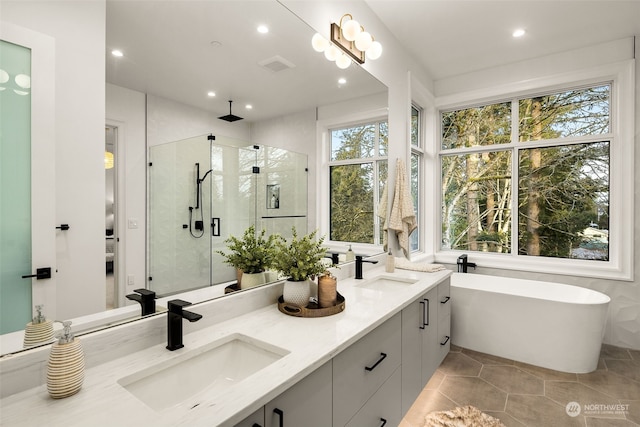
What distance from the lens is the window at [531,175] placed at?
3.25 m

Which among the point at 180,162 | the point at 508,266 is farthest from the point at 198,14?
the point at 508,266

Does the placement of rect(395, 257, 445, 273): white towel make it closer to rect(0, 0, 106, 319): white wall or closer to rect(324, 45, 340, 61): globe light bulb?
rect(324, 45, 340, 61): globe light bulb

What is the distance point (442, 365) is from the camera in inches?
107

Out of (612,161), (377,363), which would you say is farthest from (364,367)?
(612,161)

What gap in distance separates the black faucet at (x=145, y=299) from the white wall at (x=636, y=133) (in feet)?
11.8

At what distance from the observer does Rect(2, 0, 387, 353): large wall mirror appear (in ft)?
3.66

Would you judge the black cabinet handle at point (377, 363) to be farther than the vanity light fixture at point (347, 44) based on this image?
No

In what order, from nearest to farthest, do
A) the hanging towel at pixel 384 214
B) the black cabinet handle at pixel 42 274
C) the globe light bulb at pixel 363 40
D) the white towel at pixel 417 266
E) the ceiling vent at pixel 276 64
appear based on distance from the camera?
the black cabinet handle at pixel 42 274
the ceiling vent at pixel 276 64
the globe light bulb at pixel 363 40
the white towel at pixel 417 266
the hanging towel at pixel 384 214

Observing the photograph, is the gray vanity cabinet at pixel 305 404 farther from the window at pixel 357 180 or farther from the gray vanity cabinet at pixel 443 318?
the gray vanity cabinet at pixel 443 318

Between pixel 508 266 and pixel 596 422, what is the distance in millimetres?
1787

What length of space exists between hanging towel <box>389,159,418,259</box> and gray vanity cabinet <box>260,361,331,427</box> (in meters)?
1.95

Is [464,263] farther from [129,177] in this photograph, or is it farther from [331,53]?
[129,177]

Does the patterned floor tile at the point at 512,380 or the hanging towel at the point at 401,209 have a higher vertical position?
the hanging towel at the point at 401,209

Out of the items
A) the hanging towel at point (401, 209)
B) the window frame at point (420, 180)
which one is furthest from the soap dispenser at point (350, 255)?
the window frame at point (420, 180)
